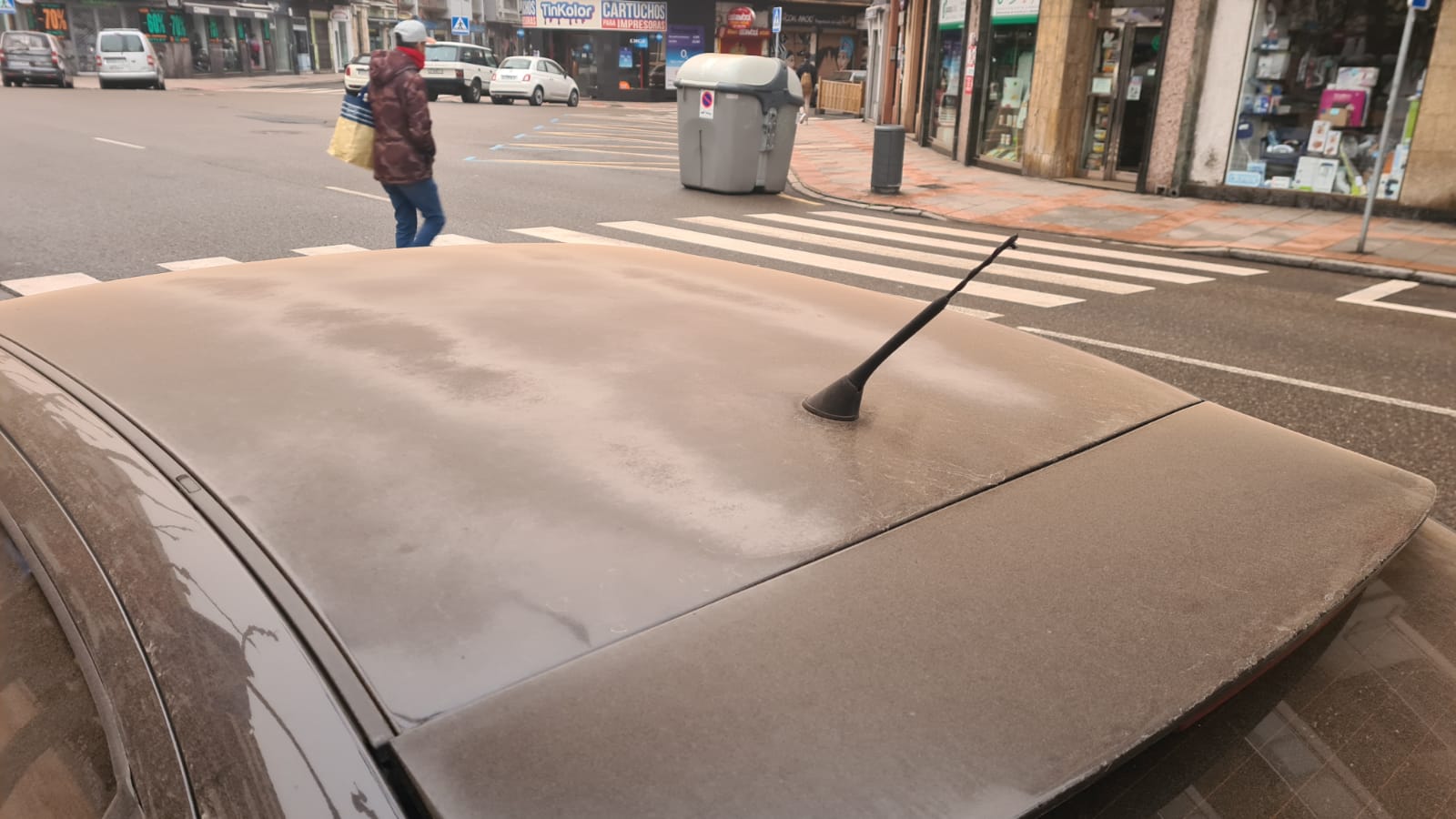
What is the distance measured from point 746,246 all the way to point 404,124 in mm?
3993

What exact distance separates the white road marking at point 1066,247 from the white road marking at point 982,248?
10.4 inches

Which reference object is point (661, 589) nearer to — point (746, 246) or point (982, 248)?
point (746, 246)

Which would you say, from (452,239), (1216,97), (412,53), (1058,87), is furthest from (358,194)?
(1216,97)

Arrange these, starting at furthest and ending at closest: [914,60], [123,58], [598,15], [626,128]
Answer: [598,15], [123,58], [626,128], [914,60]

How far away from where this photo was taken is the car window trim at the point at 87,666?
0.97 m

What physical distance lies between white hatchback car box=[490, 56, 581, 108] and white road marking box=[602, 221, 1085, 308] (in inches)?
1037

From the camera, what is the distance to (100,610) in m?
1.14

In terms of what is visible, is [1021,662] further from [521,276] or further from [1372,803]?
[521,276]

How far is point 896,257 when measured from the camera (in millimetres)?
10578

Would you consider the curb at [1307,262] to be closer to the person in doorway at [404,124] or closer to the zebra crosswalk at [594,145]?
the person in doorway at [404,124]

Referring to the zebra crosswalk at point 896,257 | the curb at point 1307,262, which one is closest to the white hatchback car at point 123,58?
the zebra crosswalk at point 896,257

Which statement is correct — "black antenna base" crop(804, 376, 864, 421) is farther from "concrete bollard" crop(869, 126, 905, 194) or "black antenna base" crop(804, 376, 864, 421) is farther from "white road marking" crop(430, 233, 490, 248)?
"concrete bollard" crop(869, 126, 905, 194)

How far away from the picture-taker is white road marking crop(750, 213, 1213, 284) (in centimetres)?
1009

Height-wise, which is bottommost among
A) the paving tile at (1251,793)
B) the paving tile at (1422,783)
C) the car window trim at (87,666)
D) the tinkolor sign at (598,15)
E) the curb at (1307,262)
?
the curb at (1307,262)
